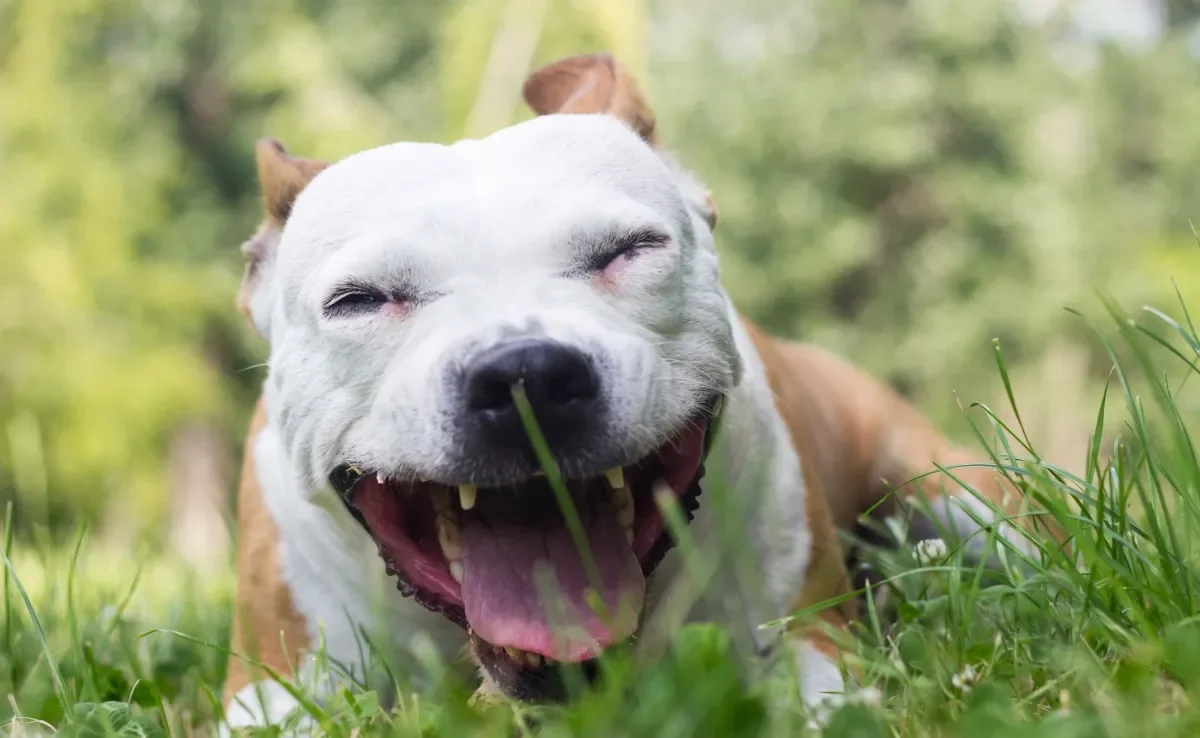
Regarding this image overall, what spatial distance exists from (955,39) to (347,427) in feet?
53.3

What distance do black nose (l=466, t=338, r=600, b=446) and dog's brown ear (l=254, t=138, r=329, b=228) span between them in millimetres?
928

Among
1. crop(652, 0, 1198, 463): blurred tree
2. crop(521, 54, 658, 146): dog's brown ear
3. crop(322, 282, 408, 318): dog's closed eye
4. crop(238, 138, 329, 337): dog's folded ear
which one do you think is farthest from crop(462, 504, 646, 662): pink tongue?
crop(652, 0, 1198, 463): blurred tree

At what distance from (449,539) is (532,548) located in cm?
18

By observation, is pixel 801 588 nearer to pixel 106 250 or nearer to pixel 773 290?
pixel 106 250

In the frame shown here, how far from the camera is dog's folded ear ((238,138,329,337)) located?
2572mm

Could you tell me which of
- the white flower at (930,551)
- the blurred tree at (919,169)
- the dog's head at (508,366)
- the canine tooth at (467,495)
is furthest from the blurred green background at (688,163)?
the canine tooth at (467,495)

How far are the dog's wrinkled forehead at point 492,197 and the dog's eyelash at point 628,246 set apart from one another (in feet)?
0.07

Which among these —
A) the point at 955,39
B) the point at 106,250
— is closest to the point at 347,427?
the point at 106,250

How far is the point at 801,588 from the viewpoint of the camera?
2.42m

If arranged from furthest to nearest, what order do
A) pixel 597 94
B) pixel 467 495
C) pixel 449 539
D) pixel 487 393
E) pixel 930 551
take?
pixel 597 94 < pixel 930 551 < pixel 449 539 < pixel 467 495 < pixel 487 393

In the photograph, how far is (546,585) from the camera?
1901mm

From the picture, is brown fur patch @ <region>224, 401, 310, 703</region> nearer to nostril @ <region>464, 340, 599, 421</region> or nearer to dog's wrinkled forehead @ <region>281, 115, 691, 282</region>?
dog's wrinkled forehead @ <region>281, 115, 691, 282</region>

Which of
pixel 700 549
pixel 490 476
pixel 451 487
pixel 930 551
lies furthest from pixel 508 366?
pixel 930 551

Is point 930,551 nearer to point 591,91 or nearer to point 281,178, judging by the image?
point 591,91
